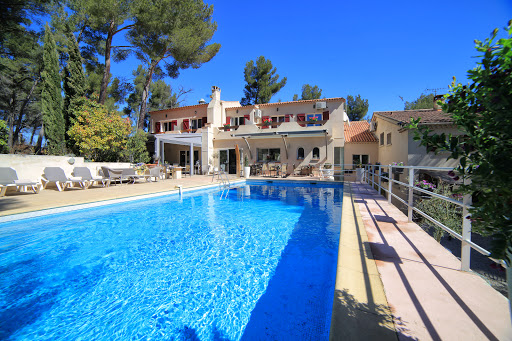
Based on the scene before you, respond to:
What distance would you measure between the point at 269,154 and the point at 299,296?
1594 cm

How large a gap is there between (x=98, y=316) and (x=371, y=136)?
2248 centimetres

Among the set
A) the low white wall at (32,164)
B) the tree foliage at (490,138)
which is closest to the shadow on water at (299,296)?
the tree foliage at (490,138)

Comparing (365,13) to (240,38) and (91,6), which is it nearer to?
(240,38)

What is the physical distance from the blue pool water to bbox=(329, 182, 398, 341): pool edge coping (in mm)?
712

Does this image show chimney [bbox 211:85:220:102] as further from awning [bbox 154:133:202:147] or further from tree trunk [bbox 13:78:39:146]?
tree trunk [bbox 13:78:39:146]

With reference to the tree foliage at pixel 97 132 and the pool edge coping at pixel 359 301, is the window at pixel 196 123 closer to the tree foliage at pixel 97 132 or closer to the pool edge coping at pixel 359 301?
the tree foliage at pixel 97 132

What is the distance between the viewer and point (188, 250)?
14.7 feet

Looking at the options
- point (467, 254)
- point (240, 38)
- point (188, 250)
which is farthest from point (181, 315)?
point (240, 38)

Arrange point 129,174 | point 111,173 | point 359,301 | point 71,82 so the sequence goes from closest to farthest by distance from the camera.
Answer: point 359,301 → point 111,173 → point 129,174 → point 71,82

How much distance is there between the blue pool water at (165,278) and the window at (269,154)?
12293 millimetres

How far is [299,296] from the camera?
3.13 meters

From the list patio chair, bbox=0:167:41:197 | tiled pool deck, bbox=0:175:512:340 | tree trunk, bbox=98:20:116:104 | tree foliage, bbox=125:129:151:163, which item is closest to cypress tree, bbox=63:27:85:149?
tree trunk, bbox=98:20:116:104

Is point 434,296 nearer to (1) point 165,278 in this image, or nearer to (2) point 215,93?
(1) point 165,278

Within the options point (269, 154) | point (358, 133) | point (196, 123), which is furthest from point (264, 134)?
point (358, 133)
